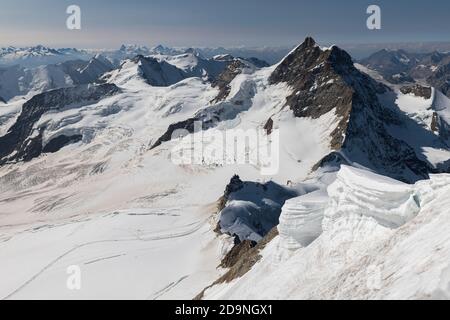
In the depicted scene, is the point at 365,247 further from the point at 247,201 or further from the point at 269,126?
the point at 269,126

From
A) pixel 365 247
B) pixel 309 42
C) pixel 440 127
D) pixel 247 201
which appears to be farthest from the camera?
pixel 309 42

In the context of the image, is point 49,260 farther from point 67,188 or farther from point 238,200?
point 67,188

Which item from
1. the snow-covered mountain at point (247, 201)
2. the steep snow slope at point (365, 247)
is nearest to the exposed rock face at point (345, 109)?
the snow-covered mountain at point (247, 201)

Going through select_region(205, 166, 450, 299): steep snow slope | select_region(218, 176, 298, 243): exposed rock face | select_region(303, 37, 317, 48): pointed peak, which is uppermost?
select_region(303, 37, 317, 48): pointed peak

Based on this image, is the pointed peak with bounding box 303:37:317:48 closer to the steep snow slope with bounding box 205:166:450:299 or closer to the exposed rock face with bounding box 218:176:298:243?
the exposed rock face with bounding box 218:176:298:243

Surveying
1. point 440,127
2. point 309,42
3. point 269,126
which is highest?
point 309,42

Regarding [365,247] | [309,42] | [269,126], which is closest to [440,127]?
[309,42]

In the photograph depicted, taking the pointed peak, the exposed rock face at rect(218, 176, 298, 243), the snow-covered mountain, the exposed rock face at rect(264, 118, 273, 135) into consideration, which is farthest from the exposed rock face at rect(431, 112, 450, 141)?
the exposed rock face at rect(218, 176, 298, 243)
